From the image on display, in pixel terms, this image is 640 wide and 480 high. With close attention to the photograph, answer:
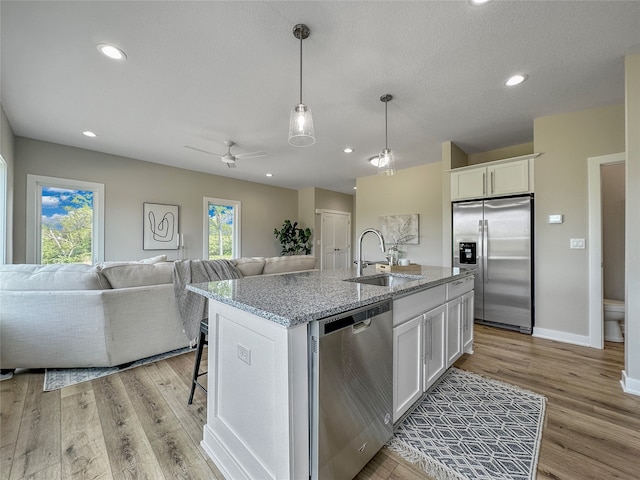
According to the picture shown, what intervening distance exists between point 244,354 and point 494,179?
12.6 feet

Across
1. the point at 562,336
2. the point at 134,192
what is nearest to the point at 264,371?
the point at 562,336

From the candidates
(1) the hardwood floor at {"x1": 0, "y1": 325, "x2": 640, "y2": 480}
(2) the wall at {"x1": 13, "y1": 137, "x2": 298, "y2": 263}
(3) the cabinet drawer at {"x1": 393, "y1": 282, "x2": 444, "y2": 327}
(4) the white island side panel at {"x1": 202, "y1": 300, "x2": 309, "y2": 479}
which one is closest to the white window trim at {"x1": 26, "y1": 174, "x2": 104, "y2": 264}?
(2) the wall at {"x1": 13, "y1": 137, "x2": 298, "y2": 263}

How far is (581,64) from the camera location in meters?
2.29

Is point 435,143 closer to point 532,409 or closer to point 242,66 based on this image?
point 242,66

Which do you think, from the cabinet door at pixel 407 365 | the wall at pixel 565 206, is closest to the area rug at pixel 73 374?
the cabinet door at pixel 407 365

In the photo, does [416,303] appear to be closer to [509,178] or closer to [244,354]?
[244,354]

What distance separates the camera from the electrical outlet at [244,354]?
1265 millimetres

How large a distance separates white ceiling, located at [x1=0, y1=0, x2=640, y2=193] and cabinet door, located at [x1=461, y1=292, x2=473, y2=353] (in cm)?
205

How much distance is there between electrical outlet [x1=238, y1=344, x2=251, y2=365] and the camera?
4.15ft

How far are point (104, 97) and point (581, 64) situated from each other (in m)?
4.44

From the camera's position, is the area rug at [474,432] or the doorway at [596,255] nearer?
the area rug at [474,432]

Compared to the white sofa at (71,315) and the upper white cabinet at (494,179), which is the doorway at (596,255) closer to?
the upper white cabinet at (494,179)

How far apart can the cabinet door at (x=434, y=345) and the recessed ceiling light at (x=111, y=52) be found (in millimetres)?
3036

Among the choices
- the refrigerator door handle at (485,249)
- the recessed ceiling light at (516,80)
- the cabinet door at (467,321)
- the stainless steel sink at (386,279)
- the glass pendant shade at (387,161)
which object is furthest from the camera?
the refrigerator door handle at (485,249)
